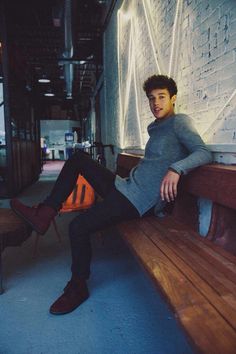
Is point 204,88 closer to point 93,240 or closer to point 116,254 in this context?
point 116,254

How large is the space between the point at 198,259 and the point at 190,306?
478mm

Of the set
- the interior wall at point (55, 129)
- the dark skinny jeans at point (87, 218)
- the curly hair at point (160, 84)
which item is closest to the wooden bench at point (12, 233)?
the dark skinny jeans at point (87, 218)

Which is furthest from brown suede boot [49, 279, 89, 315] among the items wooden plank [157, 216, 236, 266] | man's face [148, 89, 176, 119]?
man's face [148, 89, 176, 119]

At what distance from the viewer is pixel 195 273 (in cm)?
138

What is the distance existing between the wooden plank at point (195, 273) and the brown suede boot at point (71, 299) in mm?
530

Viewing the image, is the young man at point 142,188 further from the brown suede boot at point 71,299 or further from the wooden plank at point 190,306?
the wooden plank at point 190,306

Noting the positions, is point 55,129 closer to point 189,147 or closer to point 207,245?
point 189,147

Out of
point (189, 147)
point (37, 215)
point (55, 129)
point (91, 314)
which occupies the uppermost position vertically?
point (55, 129)

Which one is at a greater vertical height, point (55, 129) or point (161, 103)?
point (55, 129)

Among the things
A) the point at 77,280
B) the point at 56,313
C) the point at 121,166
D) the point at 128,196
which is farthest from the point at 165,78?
the point at 121,166

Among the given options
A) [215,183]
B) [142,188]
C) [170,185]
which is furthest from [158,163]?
[215,183]

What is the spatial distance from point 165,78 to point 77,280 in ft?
4.74

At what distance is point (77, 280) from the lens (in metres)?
2.02

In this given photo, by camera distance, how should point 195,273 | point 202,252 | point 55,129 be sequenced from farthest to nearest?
point 55,129 < point 202,252 < point 195,273
